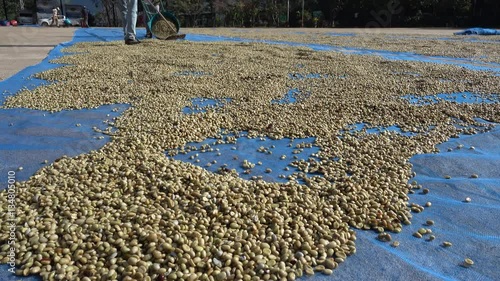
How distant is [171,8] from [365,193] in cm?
2451

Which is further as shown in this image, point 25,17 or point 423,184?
point 25,17

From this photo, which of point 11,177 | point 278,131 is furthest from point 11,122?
point 278,131

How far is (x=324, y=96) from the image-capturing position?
13.3ft

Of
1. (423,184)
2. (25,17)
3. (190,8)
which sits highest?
(190,8)

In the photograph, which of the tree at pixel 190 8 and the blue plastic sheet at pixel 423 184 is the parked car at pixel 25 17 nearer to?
the tree at pixel 190 8

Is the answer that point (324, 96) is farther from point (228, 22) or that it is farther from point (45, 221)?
point (228, 22)

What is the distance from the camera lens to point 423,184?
223 centimetres

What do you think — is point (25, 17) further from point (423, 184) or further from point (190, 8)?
point (423, 184)

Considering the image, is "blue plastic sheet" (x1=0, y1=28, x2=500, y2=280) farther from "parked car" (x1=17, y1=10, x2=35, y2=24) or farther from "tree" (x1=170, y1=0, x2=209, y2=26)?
"parked car" (x1=17, y1=10, x2=35, y2=24)

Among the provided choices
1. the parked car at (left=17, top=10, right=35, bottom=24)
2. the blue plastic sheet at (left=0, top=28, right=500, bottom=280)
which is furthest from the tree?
the blue plastic sheet at (left=0, top=28, right=500, bottom=280)

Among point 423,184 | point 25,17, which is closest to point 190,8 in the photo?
point 25,17

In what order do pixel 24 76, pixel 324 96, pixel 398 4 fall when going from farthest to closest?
pixel 398 4 → pixel 24 76 → pixel 324 96

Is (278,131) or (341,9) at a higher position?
(341,9)

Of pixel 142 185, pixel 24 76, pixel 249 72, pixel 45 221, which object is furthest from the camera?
pixel 249 72
